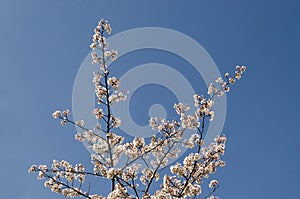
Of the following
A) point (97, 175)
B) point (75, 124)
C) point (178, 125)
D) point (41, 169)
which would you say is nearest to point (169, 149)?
point (178, 125)

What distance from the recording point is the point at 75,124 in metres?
8.52

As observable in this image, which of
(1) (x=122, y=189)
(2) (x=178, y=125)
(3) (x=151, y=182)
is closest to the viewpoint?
(1) (x=122, y=189)

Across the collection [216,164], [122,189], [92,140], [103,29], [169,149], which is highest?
[103,29]

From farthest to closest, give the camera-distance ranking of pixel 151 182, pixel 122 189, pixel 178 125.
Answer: pixel 178 125, pixel 151 182, pixel 122 189

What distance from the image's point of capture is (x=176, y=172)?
7.12 m

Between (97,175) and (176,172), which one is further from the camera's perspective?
(97,175)

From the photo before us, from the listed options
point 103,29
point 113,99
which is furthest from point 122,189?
point 103,29

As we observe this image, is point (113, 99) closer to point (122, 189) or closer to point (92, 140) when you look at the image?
point (92, 140)

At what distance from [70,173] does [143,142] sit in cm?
185

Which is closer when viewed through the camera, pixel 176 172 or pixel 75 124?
pixel 176 172

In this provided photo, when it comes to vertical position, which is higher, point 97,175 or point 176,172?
point 97,175

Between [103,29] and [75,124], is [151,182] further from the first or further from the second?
[103,29]

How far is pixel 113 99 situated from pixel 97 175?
69.6 inches

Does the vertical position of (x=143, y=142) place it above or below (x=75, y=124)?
below
